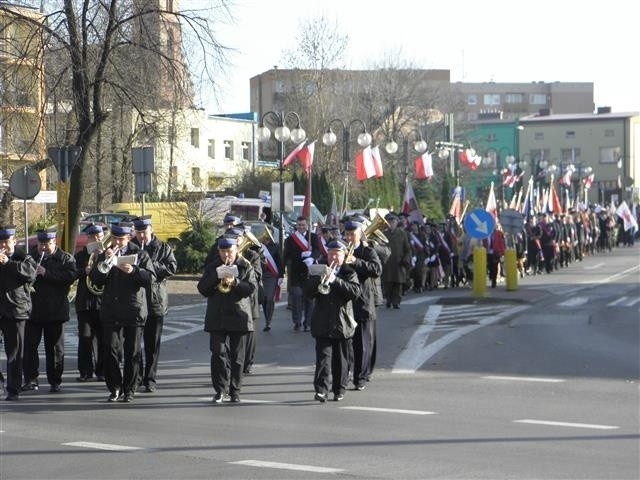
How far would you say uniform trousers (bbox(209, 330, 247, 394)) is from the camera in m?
12.5

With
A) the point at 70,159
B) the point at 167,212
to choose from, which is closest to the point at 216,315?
the point at 70,159

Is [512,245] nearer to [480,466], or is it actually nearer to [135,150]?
[135,150]

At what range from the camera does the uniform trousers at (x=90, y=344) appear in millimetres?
14328

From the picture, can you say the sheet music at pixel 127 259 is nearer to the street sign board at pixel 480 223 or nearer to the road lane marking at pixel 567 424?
the road lane marking at pixel 567 424

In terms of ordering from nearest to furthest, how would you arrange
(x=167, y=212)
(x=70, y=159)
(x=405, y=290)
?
(x=70, y=159)
(x=405, y=290)
(x=167, y=212)

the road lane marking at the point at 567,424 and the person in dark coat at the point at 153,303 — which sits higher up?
the person in dark coat at the point at 153,303

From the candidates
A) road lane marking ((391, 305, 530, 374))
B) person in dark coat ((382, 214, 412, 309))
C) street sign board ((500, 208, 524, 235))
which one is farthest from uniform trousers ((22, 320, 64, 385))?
street sign board ((500, 208, 524, 235))

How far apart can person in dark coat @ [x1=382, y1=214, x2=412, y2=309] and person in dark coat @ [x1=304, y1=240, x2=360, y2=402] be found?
35.5 ft

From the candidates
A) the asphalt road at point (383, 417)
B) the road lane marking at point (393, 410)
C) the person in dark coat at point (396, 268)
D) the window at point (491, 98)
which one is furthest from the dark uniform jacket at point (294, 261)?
the window at point (491, 98)

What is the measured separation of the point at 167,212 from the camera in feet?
131

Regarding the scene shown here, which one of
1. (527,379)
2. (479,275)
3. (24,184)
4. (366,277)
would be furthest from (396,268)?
(366,277)

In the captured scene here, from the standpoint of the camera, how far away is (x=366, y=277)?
43.0 feet

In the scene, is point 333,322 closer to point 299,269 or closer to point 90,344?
point 90,344

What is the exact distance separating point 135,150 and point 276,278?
23.4ft
